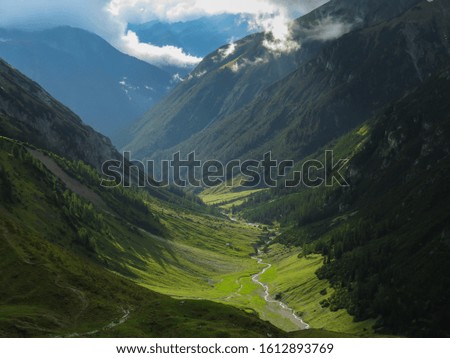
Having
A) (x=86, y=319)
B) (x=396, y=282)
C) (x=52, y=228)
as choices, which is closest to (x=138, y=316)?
(x=86, y=319)

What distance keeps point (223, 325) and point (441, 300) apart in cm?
10081

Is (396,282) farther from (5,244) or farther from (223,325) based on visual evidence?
(5,244)

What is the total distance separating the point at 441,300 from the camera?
16738 cm

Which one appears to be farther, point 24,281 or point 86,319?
point 24,281

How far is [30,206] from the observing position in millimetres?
195000

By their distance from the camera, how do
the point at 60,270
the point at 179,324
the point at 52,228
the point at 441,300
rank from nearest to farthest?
1. the point at 179,324
2. the point at 60,270
3. the point at 441,300
4. the point at 52,228

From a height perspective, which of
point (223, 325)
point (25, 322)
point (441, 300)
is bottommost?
point (441, 300)

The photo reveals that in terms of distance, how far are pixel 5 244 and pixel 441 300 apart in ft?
431

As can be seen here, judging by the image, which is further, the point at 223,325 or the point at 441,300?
the point at 441,300
